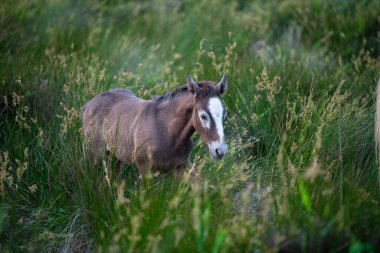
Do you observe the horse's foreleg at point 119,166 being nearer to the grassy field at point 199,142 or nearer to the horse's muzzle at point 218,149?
the grassy field at point 199,142

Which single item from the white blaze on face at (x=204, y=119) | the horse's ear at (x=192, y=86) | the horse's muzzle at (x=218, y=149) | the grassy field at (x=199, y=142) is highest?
the horse's ear at (x=192, y=86)

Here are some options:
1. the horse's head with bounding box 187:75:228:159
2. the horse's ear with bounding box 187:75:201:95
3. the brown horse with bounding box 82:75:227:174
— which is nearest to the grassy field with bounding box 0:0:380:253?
the brown horse with bounding box 82:75:227:174

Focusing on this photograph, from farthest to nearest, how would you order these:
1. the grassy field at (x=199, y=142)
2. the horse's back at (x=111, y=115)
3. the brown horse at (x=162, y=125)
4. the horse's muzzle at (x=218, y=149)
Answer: the horse's back at (x=111, y=115) → the brown horse at (x=162, y=125) → the horse's muzzle at (x=218, y=149) → the grassy field at (x=199, y=142)

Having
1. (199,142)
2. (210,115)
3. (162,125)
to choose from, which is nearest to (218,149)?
(210,115)

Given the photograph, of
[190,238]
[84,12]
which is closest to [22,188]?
[190,238]

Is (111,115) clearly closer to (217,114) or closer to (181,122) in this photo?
(181,122)

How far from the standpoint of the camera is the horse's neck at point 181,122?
5318mm

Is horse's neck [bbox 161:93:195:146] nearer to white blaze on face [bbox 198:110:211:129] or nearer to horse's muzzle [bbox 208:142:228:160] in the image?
white blaze on face [bbox 198:110:211:129]

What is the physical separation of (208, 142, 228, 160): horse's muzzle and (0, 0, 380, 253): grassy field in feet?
0.76

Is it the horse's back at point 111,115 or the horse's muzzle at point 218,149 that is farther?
the horse's back at point 111,115

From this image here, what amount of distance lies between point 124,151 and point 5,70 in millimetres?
2347

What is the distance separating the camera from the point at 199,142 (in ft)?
19.2

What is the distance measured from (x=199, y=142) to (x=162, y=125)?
22.7 inches

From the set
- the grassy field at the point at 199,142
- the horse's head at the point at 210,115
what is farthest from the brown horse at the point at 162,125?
the grassy field at the point at 199,142
